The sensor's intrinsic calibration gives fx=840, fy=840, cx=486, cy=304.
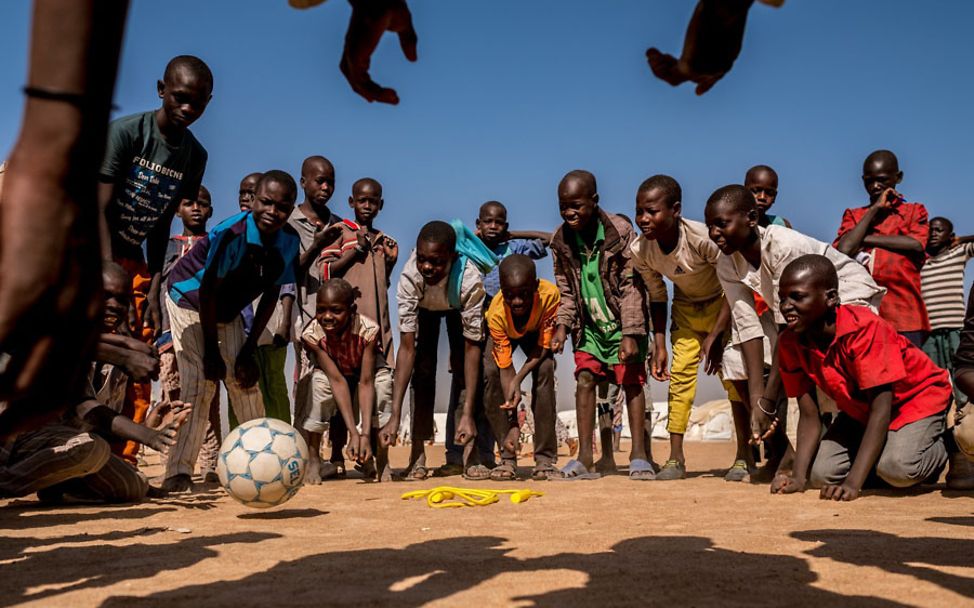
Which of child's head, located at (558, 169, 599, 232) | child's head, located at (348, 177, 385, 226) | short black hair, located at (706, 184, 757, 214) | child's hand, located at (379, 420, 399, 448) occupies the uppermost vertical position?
child's head, located at (348, 177, 385, 226)

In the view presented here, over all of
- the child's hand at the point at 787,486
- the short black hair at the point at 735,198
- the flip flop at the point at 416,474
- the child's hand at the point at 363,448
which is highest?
the short black hair at the point at 735,198

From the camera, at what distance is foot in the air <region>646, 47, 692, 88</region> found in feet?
8.47

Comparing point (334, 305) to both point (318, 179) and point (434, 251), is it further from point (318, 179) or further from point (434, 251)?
point (318, 179)

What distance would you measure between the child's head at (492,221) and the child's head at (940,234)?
414 cm

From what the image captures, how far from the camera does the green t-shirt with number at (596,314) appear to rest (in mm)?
7051

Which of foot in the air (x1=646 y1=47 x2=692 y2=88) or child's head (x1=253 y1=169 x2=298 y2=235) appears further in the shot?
child's head (x1=253 y1=169 x2=298 y2=235)

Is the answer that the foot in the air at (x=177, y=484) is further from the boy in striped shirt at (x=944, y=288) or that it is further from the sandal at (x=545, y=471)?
the boy in striped shirt at (x=944, y=288)

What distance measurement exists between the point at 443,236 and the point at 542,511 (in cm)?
282

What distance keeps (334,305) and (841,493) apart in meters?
3.89

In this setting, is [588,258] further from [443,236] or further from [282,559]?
[282,559]

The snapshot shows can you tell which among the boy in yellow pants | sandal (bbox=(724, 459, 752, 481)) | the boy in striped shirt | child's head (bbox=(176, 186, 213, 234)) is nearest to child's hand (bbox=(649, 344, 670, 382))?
the boy in yellow pants

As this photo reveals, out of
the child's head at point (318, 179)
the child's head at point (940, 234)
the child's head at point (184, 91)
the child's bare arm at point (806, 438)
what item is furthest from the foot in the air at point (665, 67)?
the child's head at point (940, 234)

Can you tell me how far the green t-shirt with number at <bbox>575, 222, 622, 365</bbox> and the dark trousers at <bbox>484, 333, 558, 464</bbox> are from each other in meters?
0.39

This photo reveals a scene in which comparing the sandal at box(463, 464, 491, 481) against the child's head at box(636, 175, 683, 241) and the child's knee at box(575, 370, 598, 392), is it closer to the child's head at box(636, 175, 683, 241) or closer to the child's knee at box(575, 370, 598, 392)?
the child's knee at box(575, 370, 598, 392)
